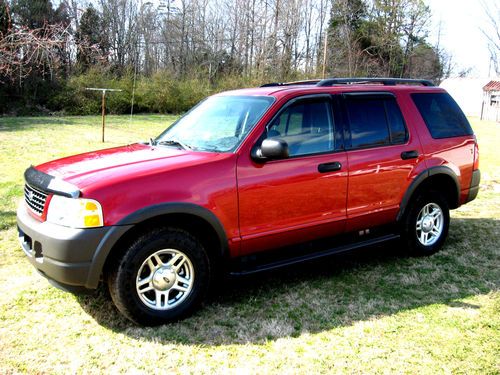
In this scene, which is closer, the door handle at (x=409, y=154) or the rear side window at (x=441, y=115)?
the door handle at (x=409, y=154)

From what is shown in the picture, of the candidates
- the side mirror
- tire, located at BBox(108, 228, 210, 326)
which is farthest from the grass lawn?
the side mirror

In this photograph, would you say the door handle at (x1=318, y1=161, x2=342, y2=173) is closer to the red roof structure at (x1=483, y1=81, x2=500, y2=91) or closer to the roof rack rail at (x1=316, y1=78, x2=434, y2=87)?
the roof rack rail at (x1=316, y1=78, x2=434, y2=87)

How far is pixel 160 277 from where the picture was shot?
143 inches

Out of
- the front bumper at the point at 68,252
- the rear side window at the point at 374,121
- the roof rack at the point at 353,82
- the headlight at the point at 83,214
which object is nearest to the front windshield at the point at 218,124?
the roof rack at the point at 353,82

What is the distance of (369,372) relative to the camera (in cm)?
312

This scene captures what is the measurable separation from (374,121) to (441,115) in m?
1.12

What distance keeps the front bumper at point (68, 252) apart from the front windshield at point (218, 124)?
Answer: 50.2 inches

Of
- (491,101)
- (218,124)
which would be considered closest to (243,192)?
(218,124)

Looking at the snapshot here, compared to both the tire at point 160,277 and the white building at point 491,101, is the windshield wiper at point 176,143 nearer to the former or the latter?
the tire at point 160,277

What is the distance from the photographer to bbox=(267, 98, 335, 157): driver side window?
163 inches

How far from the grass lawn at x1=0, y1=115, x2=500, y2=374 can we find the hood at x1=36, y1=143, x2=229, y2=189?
3.84ft

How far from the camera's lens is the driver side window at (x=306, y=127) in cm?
414

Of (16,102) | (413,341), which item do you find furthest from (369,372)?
(16,102)

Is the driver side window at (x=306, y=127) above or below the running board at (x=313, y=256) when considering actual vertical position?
above
